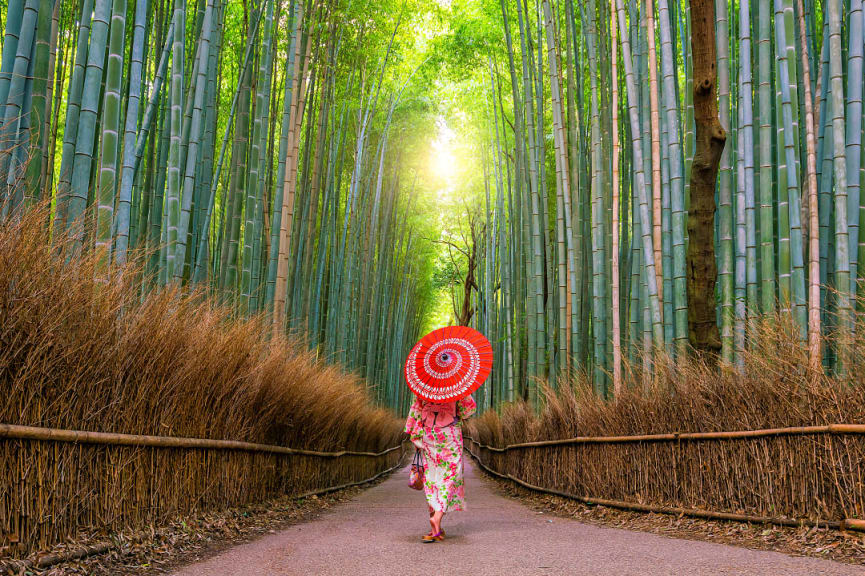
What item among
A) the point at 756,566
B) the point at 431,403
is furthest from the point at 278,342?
the point at 756,566

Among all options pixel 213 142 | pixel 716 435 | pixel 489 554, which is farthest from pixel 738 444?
pixel 213 142

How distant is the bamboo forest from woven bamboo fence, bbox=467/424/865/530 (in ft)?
0.04

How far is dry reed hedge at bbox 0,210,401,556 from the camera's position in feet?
7.20

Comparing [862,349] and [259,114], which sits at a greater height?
[259,114]

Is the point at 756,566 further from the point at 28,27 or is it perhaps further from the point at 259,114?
the point at 259,114

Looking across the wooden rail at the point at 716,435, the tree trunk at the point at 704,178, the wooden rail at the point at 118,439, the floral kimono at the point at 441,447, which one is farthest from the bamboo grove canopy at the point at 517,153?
the floral kimono at the point at 441,447

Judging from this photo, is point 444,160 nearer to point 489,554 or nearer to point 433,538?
point 433,538

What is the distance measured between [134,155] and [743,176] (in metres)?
Result: 3.38

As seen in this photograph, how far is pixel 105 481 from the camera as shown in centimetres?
263

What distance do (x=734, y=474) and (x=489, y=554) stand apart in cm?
124

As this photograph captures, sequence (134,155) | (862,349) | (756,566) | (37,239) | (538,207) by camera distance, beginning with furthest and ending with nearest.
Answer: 1. (538,207)
2. (134,155)
3. (862,349)
4. (756,566)
5. (37,239)

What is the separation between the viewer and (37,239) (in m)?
2.28

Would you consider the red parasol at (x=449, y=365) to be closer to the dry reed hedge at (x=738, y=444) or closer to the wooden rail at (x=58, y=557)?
the dry reed hedge at (x=738, y=444)

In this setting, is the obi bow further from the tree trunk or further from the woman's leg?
the tree trunk
